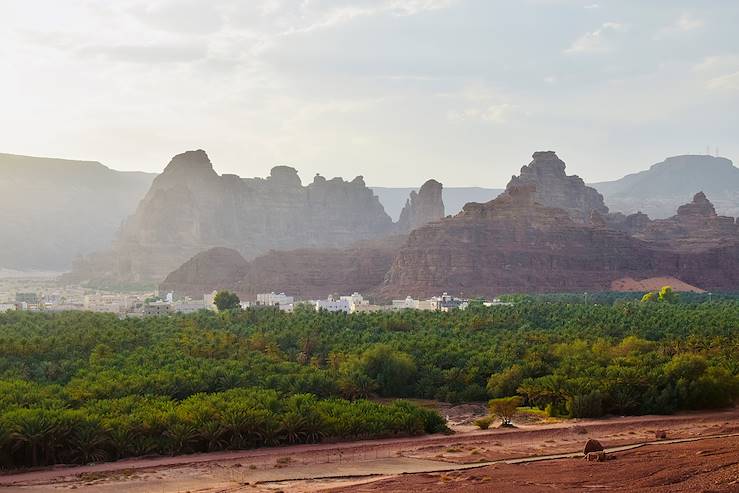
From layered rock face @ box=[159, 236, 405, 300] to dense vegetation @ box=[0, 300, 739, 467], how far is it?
56.1 meters

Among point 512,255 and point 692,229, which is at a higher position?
point 692,229

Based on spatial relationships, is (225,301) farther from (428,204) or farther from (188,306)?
(428,204)

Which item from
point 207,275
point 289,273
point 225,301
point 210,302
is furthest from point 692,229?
point 225,301

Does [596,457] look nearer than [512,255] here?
Yes

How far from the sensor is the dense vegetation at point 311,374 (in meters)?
25.9

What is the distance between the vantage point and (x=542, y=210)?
411 feet

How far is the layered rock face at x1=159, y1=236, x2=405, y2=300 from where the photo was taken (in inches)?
4688

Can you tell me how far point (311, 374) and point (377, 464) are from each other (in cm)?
1162

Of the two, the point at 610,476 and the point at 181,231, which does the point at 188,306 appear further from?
the point at 181,231

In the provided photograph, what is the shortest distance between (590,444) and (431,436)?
5.99 m

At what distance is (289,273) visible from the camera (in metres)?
123

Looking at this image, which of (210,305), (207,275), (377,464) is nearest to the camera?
(377,464)

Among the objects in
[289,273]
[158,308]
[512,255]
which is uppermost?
[512,255]

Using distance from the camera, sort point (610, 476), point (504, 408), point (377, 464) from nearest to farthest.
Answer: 1. point (610, 476)
2. point (377, 464)
3. point (504, 408)
